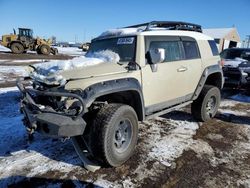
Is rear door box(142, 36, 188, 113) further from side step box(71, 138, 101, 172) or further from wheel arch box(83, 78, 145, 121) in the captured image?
side step box(71, 138, 101, 172)

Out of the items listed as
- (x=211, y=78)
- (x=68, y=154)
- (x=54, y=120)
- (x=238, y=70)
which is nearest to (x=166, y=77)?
(x=68, y=154)

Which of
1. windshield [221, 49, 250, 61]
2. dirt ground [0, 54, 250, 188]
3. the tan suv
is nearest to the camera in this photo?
the tan suv

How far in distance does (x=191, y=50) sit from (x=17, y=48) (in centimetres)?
2629

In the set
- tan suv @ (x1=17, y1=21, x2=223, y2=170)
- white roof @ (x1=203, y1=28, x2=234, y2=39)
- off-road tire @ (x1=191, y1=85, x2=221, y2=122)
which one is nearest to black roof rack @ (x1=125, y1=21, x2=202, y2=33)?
tan suv @ (x1=17, y1=21, x2=223, y2=170)

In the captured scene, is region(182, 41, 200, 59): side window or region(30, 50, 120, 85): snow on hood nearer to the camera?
region(30, 50, 120, 85): snow on hood

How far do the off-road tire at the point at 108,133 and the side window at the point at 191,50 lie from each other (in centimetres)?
224

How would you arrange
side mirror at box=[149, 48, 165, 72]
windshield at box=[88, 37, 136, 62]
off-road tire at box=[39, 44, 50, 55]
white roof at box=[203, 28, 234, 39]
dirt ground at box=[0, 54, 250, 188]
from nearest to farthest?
dirt ground at box=[0, 54, 250, 188]
side mirror at box=[149, 48, 165, 72]
windshield at box=[88, 37, 136, 62]
off-road tire at box=[39, 44, 50, 55]
white roof at box=[203, 28, 234, 39]

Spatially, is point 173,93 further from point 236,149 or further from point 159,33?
point 236,149

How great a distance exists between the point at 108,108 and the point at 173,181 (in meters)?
1.35

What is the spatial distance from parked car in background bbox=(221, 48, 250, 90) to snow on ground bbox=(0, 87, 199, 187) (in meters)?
4.65

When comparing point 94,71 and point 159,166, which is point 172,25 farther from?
point 159,166

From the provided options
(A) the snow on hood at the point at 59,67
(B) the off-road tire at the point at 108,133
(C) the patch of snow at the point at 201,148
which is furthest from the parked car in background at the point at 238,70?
(B) the off-road tire at the point at 108,133

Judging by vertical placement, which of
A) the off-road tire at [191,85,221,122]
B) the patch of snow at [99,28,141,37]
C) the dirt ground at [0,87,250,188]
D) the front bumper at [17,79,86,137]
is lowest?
the dirt ground at [0,87,250,188]

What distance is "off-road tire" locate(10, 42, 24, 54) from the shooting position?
27391mm
